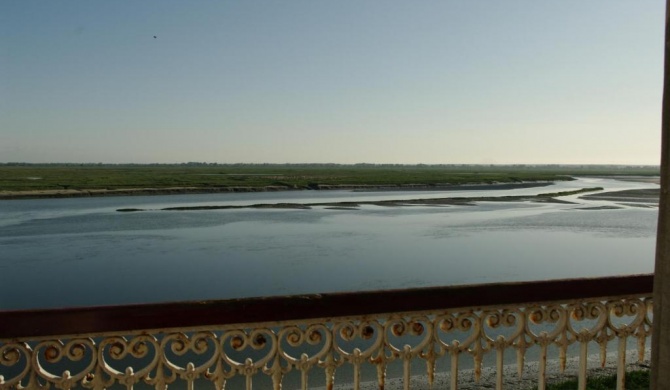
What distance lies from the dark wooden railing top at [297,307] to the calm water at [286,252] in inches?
362

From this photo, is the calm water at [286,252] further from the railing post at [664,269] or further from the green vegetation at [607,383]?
the railing post at [664,269]

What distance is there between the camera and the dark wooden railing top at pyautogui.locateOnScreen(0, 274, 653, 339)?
6.84 feet

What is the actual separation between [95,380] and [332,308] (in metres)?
1.04

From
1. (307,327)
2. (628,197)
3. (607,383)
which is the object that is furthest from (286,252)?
(628,197)

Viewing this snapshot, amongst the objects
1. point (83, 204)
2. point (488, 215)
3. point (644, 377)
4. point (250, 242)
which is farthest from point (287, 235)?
point (83, 204)

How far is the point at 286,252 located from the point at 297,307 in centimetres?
1532

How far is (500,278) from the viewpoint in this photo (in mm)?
13062

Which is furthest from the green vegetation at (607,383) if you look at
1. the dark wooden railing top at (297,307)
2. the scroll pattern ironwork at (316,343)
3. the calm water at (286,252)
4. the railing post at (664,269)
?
the calm water at (286,252)

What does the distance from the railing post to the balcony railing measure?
0.67 m

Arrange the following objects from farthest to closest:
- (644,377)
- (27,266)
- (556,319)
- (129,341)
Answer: (27,266)
(644,377)
(556,319)
(129,341)

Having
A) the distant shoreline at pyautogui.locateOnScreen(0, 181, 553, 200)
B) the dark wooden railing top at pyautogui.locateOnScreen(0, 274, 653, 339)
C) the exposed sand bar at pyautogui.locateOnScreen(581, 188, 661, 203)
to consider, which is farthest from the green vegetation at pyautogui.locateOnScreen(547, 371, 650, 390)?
the distant shoreline at pyautogui.locateOnScreen(0, 181, 553, 200)

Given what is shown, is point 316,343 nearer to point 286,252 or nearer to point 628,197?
point 286,252

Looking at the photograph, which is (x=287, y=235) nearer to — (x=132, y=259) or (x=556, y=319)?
(x=132, y=259)

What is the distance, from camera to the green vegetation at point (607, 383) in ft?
16.2
